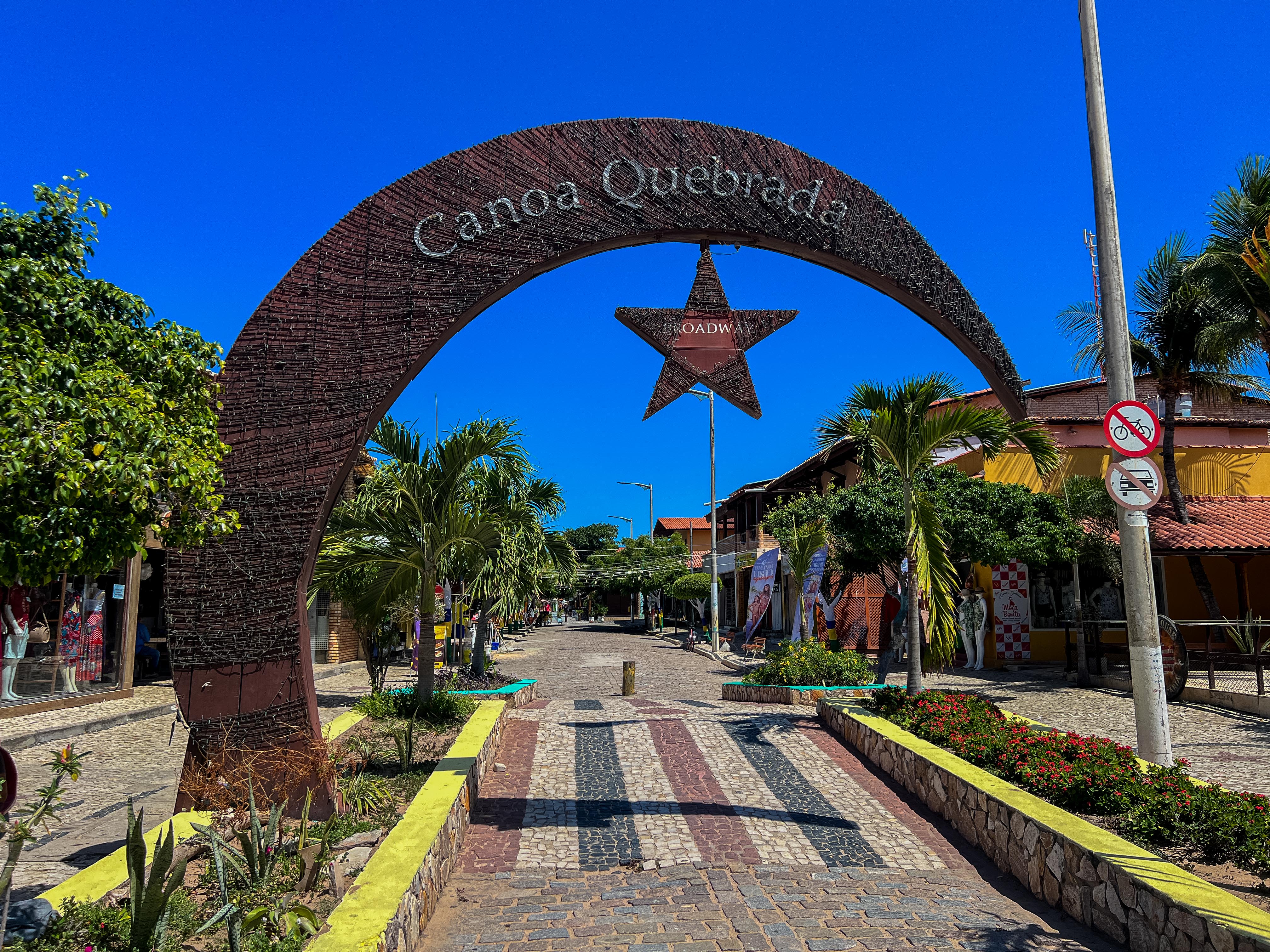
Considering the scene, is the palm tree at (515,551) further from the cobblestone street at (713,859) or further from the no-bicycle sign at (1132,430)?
the no-bicycle sign at (1132,430)

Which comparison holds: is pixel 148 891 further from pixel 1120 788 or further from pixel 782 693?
pixel 782 693

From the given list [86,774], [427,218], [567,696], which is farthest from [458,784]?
[567,696]

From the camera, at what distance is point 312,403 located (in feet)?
20.3

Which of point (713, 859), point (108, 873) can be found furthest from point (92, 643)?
point (713, 859)

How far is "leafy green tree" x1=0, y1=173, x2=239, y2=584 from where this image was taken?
→ 3256mm

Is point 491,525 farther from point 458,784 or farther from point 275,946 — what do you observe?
point 275,946

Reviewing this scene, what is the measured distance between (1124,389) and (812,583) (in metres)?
13.7

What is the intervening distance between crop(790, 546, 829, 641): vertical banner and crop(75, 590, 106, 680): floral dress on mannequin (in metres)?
14.3

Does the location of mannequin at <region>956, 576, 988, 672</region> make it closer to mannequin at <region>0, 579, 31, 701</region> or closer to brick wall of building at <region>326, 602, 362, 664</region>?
brick wall of building at <region>326, 602, 362, 664</region>

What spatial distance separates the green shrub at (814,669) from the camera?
13.6 metres

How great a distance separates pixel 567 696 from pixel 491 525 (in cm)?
739

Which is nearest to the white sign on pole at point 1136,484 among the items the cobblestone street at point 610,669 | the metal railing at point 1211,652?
the metal railing at point 1211,652

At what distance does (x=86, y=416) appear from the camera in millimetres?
3420

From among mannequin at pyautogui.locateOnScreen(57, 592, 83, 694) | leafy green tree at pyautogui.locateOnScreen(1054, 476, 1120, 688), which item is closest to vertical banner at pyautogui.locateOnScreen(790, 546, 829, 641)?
leafy green tree at pyautogui.locateOnScreen(1054, 476, 1120, 688)
